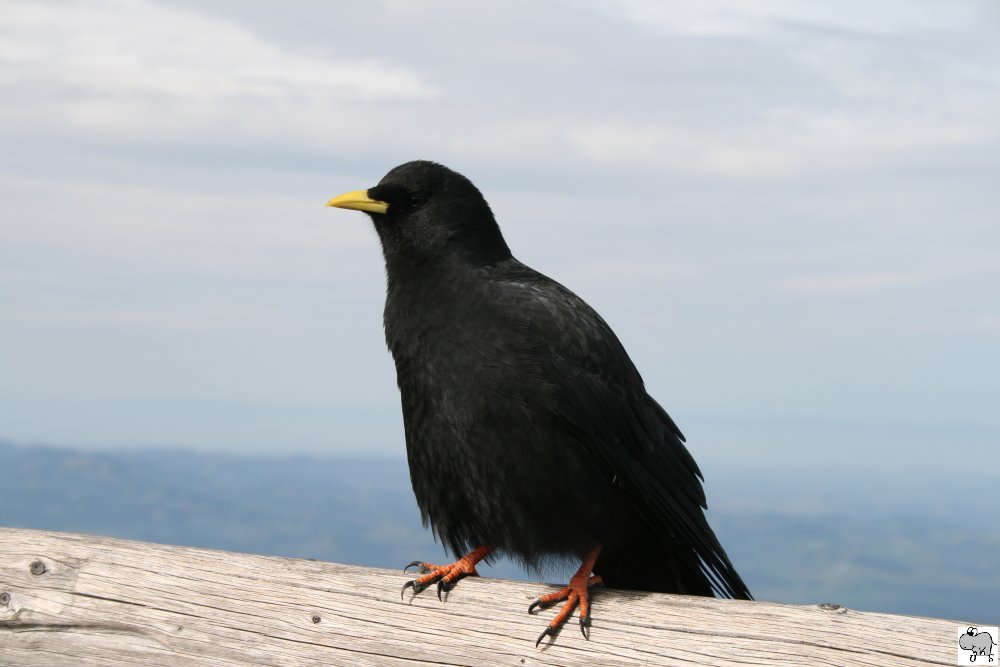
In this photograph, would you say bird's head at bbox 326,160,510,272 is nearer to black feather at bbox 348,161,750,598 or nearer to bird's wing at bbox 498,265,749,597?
black feather at bbox 348,161,750,598

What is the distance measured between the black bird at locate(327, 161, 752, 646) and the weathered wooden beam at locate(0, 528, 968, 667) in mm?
154

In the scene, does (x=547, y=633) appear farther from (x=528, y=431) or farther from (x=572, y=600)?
(x=528, y=431)

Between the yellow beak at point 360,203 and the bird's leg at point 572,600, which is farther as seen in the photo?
the yellow beak at point 360,203

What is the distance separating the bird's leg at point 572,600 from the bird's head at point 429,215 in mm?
1472

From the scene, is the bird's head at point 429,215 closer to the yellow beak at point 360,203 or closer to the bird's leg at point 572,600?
the yellow beak at point 360,203

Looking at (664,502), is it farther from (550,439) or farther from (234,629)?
(234,629)

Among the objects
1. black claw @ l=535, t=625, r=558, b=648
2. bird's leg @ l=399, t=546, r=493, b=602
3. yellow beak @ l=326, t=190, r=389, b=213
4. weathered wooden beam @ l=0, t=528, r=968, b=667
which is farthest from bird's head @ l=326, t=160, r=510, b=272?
black claw @ l=535, t=625, r=558, b=648

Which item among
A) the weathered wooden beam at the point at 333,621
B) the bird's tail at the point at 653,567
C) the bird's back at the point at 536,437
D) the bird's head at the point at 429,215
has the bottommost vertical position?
the weathered wooden beam at the point at 333,621

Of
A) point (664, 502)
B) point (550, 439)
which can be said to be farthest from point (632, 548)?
point (550, 439)

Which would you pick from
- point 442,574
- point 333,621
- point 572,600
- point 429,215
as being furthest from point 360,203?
point 572,600

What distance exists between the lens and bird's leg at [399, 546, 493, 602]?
157 inches

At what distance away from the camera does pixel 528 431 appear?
13.3ft

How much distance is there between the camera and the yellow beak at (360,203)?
15.5 feet

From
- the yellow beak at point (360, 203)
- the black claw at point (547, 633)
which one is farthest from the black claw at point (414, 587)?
the yellow beak at point (360, 203)
